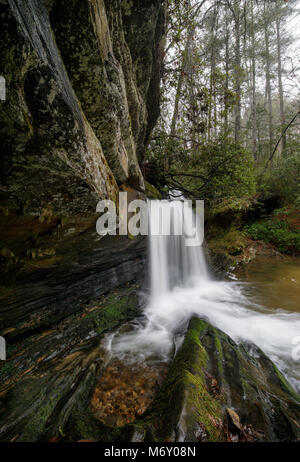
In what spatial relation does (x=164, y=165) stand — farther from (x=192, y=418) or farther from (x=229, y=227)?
(x=192, y=418)

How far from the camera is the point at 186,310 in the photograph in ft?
15.7

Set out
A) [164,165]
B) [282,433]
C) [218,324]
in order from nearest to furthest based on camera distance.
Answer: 1. [282,433]
2. [218,324]
3. [164,165]

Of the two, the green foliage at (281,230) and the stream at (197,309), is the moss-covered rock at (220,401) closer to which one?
the stream at (197,309)

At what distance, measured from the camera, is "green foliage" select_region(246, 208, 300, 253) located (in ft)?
29.5

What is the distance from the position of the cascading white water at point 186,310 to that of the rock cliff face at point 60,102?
8.28 ft

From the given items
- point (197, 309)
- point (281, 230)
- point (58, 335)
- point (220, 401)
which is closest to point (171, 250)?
point (197, 309)

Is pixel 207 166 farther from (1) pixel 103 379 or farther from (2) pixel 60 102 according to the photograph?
(1) pixel 103 379

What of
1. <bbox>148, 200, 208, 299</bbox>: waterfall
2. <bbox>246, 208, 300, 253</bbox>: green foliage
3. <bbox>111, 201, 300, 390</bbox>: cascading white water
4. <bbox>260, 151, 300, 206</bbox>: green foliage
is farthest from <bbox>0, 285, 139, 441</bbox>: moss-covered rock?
<bbox>260, 151, 300, 206</bbox>: green foliage

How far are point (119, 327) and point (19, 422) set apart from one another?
6.69ft

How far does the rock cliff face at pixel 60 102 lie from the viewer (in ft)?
4.66

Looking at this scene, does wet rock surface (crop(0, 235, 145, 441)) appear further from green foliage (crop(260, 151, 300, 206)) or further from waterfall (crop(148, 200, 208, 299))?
green foliage (crop(260, 151, 300, 206))
